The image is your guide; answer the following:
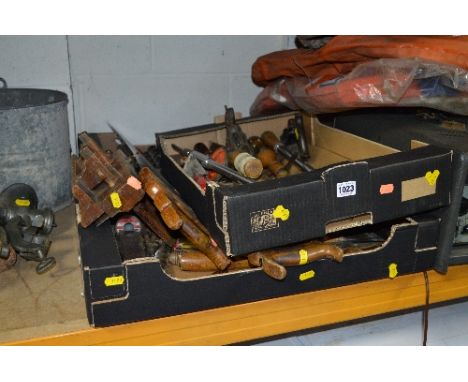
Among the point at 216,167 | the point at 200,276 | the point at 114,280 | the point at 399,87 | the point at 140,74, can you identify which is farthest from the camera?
the point at 140,74

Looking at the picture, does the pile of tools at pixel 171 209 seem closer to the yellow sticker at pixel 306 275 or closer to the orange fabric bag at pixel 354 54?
the yellow sticker at pixel 306 275

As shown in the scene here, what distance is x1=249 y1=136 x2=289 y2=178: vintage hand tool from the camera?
3.55 ft

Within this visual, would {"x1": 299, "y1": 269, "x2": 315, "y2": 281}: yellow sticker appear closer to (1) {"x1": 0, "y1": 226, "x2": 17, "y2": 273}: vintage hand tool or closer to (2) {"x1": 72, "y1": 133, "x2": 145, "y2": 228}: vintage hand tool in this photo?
(2) {"x1": 72, "y1": 133, "x2": 145, "y2": 228}: vintage hand tool

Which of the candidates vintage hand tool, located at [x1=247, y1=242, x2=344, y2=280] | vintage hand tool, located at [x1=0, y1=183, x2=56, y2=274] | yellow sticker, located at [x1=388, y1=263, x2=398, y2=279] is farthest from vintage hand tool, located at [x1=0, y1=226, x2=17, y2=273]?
yellow sticker, located at [x1=388, y1=263, x2=398, y2=279]

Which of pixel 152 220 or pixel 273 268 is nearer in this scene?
pixel 273 268

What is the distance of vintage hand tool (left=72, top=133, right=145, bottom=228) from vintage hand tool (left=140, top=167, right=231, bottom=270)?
0.02 metres

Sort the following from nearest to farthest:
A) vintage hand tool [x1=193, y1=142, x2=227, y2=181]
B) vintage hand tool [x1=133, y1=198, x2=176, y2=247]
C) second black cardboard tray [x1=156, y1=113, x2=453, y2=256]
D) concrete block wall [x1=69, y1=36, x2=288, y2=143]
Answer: second black cardboard tray [x1=156, y1=113, x2=453, y2=256], vintage hand tool [x1=133, y1=198, x2=176, y2=247], vintage hand tool [x1=193, y1=142, x2=227, y2=181], concrete block wall [x1=69, y1=36, x2=288, y2=143]

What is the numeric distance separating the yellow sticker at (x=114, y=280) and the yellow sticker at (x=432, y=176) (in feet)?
1.66

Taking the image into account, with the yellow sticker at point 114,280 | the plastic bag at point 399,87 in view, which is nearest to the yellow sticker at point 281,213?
the yellow sticker at point 114,280

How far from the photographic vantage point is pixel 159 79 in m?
1.36

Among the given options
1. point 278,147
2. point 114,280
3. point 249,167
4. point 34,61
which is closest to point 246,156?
point 249,167

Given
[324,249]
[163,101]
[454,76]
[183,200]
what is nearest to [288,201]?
[324,249]

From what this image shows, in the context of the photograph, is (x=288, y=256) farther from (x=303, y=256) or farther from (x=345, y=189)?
(x=345, y=189)

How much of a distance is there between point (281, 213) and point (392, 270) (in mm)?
278
